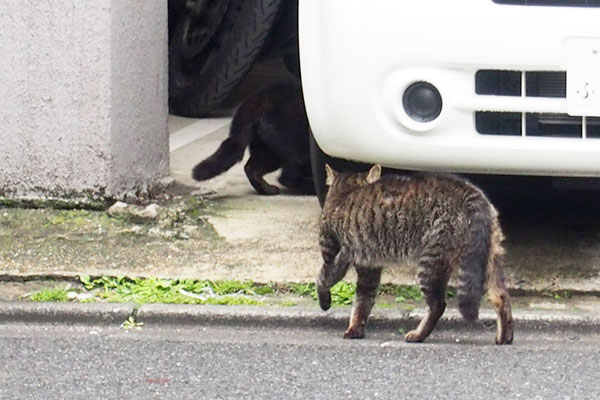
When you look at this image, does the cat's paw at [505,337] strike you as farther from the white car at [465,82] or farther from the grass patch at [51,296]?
the grass patch at [51,296]

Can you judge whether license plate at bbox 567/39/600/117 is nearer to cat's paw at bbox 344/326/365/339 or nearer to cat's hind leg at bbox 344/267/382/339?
cat's hind leg at bbox 344/267/382/339

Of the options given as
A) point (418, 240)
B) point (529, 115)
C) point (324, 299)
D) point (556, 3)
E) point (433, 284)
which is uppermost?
point (556, 3)

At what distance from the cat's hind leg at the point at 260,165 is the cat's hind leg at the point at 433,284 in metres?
2.06

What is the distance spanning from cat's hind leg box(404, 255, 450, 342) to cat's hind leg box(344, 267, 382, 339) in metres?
0.22

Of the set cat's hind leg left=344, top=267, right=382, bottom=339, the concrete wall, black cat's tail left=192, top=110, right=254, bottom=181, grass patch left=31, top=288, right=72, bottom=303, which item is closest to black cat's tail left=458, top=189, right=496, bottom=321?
cat's hind leg left=344, top=267, right=382, bottom=339

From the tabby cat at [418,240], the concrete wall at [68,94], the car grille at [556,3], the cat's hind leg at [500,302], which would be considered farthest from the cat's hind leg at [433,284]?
the concrete wall at [68,94]

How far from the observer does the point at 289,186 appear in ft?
20.8

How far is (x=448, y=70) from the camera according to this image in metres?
4.32

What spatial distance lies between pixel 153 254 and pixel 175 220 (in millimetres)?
450

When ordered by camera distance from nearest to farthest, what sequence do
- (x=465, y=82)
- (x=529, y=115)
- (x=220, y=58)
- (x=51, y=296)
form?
(x=465, y=82) → (x=529, y=115) → (x=51, y=296) → (x=220, y=58)

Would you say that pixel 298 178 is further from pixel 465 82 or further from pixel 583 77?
pixel 583 77

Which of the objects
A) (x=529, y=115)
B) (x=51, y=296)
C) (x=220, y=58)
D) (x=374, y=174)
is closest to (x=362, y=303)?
(x=374, y=174)

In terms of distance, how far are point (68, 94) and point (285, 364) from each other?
208 cm

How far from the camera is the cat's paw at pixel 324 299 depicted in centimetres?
450
